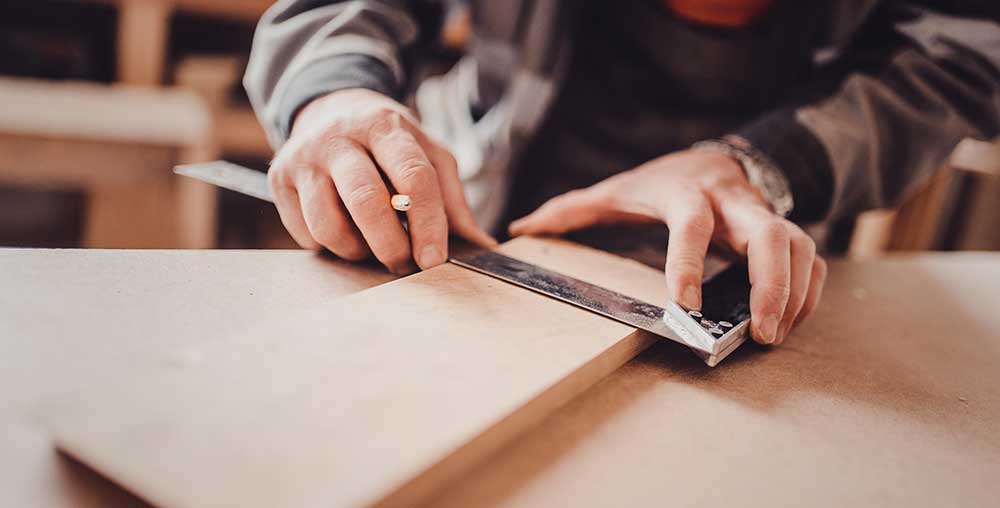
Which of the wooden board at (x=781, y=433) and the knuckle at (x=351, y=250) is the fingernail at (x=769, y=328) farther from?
the knuckle at (x=351, y=250)

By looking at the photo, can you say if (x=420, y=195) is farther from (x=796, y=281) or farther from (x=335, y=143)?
(x=796, y=281)

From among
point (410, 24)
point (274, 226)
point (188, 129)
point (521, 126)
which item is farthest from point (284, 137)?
point (274, 226)

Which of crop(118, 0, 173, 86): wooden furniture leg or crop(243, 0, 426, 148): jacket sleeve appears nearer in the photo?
crop(243, 0, 426, 148): jacket sleeve

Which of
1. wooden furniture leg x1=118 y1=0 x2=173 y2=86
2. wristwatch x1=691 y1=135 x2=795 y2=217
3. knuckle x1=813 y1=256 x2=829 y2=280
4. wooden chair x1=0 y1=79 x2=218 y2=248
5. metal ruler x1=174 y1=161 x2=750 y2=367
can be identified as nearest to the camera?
metal ruler x1=174 y1=161 x2=750 y2=367

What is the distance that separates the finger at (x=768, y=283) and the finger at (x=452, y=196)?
0.23 metres

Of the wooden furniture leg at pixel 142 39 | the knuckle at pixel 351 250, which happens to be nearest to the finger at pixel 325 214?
the knuckle at pixel 351 250

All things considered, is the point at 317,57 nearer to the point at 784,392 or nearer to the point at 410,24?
the point at 410,24

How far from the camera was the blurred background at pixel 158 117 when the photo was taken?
1473mm

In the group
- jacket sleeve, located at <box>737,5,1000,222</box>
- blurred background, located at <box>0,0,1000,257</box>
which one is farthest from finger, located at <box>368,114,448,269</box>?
blurred background, located at <box>0,0,1000,257</box>

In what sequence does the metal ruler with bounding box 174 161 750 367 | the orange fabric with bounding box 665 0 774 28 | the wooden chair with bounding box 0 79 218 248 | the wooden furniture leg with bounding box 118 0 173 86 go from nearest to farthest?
the metal ruler with bounding box 174 161 750 367 → the orange fabric with bounding box 665 0 774 28 → the wooden chair with bounding box 0 79 218 248 → the wooden furniture leg with bounding box 118 0 173 86

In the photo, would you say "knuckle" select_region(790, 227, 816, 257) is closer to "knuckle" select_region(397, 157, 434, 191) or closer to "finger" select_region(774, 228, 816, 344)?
"finger" select_region(774, 228, 816, 344)

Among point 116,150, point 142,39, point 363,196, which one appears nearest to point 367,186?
point 363,196

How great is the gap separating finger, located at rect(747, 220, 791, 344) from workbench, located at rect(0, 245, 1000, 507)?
3cm

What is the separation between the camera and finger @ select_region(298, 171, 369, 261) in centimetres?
57
